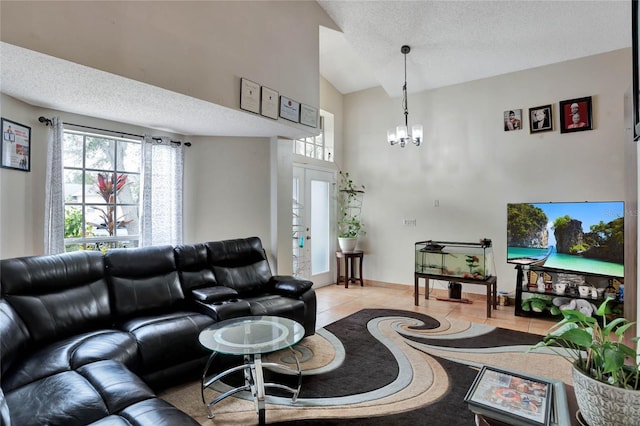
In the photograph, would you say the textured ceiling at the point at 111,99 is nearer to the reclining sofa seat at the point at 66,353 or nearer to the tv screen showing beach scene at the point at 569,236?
the reclining sofa seat at the point at 66,353

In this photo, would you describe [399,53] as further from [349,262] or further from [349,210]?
[349,262]

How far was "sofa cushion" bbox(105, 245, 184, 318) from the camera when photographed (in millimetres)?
2689

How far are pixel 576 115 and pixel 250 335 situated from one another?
460 centimetres

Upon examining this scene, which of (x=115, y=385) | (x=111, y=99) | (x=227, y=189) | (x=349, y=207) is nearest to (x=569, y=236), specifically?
(x=349, y=207)

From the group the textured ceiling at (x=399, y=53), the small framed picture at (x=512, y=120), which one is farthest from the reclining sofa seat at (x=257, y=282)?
the small framed picture at (x=512, y=120)

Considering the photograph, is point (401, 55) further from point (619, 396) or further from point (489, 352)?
point (619, 396)

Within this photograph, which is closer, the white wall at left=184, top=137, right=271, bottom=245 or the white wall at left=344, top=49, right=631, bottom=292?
the white wall at left=344, top=49, right=631, bottom=292

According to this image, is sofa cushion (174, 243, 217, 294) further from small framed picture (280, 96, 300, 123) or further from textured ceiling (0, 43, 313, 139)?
small framed picture (280, 96, 300, 123)

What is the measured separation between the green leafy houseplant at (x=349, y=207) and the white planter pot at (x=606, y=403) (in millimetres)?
4807

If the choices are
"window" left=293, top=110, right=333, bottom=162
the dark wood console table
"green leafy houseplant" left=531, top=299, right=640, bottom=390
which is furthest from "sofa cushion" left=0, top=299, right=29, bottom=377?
"window" left=293, top=110, right=333, bottom=162

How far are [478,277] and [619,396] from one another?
3.53 metres

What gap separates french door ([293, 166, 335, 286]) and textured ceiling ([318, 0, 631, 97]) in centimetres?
197

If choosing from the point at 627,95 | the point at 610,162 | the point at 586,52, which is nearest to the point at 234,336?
the point at 627,95

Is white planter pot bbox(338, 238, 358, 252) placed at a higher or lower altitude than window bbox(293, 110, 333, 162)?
A: lower
